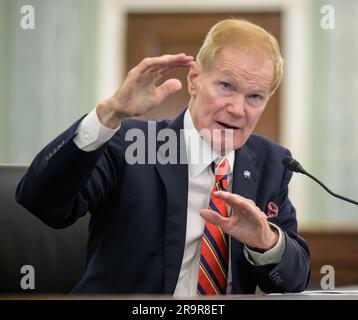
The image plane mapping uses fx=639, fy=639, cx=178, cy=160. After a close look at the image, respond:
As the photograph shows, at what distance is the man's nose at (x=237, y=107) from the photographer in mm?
1216

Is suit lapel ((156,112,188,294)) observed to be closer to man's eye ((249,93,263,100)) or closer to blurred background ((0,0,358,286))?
man's eye ((249,93,263,100))

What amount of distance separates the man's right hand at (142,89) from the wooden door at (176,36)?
2894 mm

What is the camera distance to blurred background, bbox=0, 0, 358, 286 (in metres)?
3.80

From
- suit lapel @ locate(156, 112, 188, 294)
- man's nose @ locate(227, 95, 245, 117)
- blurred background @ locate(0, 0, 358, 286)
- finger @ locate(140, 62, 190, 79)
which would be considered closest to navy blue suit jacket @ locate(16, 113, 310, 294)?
suit lapel @ locate(156, 112, 188, 294)

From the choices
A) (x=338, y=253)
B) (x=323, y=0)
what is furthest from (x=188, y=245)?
(x=323, y=0)

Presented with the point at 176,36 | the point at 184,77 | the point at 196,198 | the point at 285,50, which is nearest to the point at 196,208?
Answer: the point at 196,198

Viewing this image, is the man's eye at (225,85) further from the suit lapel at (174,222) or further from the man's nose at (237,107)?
the suit lapel at (174,222)

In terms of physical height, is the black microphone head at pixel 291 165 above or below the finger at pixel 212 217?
above

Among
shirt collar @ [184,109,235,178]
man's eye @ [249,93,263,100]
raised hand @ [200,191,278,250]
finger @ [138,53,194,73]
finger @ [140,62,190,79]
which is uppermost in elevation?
finger @ [138,53,194,73]

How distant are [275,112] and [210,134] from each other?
281 cm

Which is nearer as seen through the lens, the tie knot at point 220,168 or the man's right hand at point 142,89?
the man's right hand at point 142,89

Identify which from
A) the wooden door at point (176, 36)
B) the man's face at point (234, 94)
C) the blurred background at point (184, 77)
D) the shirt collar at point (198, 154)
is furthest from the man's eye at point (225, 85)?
the wooden door at point (176, 36)

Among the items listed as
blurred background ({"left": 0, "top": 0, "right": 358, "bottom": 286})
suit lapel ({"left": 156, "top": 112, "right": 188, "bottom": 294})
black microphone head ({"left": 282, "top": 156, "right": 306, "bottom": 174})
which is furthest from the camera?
blurred background ({"left": 0, "top": 0, "right": 358, "bottom": 286})
